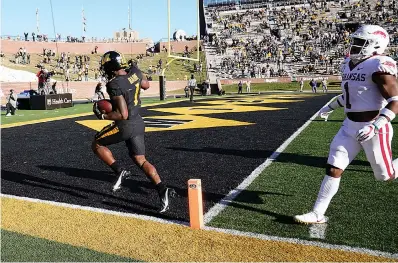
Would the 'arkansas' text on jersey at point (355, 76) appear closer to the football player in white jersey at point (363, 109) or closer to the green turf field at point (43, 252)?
the football player in white jersey at point (363, 109)

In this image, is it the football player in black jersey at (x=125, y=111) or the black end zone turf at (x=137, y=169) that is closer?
the football player in black jersey at (x=125, y=111)

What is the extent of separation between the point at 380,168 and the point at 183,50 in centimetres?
5545

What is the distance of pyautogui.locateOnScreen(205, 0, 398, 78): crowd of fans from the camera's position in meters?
44.4

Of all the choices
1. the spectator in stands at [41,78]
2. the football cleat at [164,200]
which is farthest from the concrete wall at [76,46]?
the football cleat at [164,200]

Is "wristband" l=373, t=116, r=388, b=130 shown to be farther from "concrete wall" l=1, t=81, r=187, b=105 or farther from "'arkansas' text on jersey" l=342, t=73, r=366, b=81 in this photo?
"concrete wall" l=1, t=81, r=187, b=105

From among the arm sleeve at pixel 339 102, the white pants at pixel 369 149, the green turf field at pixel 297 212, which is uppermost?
the arm sleeve at pixel 339 102

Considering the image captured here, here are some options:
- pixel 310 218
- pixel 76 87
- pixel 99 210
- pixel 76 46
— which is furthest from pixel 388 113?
pixel 76 46

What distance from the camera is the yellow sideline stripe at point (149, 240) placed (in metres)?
3.14

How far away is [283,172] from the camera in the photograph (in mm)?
5805

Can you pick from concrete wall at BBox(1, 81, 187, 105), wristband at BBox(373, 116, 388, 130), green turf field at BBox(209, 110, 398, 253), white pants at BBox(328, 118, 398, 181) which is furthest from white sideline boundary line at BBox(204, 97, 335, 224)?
concrete wall at BBox(1, 81, 187, 105)

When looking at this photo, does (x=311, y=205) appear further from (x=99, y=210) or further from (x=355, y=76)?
(x=99, y=210)

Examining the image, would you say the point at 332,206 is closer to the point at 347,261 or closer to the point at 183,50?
the point at 347,261

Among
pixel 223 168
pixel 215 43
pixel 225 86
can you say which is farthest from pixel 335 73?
pixel 223 168

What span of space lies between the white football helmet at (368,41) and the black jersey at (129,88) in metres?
2.43
